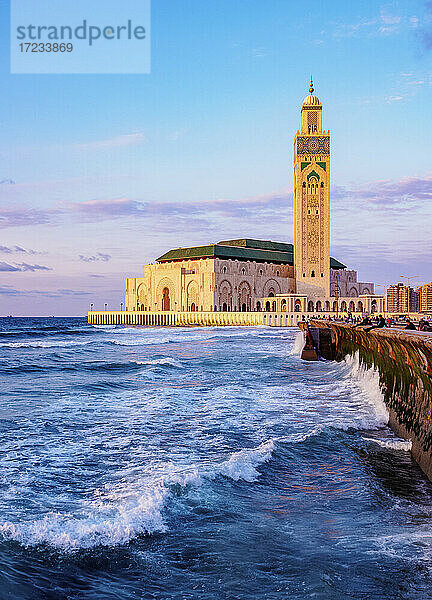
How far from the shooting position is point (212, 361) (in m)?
31.8

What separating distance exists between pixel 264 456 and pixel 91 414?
20.6 feet

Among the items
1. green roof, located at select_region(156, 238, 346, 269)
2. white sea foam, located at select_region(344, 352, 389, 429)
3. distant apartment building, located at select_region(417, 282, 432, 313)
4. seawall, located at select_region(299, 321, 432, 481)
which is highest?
green roof, located at select_region(156, 238, 346, 269)

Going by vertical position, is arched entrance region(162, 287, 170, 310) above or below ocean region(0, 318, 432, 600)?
above

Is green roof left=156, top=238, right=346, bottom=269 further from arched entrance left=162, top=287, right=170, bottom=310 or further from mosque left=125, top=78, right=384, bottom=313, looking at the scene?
arched entrance left=162, top=287, right=170, bottom=310

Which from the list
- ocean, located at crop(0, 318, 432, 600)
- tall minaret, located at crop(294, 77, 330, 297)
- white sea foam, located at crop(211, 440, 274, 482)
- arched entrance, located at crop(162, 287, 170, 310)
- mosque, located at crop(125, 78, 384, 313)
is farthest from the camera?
arched entrance, located at crop(162, 287, 170, 310)

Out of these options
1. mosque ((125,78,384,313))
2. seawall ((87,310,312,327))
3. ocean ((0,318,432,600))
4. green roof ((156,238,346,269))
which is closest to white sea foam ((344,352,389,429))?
ocean ((0,318,432,600))

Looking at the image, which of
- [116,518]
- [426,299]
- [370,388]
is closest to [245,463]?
[116,518]

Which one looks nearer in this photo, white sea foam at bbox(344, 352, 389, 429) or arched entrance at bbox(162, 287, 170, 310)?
white sea foam at bbox(344, 352, 389, 429)

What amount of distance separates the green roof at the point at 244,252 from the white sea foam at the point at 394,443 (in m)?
93.3

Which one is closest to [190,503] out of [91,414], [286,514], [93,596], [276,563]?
[286,514]

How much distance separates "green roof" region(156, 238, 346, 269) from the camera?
107 m

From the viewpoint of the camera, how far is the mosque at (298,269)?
341 feet

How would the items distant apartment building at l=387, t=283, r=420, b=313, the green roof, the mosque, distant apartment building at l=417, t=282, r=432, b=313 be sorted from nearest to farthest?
distant apartment building at l=417, t=282, r=432, b=313 → the mosque → the green roof → distant apartment building at l=387, t=283, r=420, b=313

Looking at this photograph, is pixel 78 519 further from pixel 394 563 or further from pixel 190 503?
pixel 394 563
